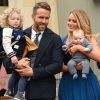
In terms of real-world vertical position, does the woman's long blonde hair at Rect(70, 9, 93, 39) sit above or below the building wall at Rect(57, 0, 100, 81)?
above

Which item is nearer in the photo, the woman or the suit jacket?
the suit jacket

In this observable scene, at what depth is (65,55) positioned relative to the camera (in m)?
5.65

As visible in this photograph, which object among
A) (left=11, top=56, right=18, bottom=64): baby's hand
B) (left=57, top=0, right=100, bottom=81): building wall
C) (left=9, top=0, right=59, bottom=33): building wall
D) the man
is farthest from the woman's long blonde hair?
(left=57, top=0, right=100, bottom=81): building wall

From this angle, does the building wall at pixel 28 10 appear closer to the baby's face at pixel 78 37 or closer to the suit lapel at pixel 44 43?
the baby's face at pixel 78 37

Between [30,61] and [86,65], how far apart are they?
76 cm

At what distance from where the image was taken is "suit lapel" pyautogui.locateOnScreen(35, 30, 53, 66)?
205 inches

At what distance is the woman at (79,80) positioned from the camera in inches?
222

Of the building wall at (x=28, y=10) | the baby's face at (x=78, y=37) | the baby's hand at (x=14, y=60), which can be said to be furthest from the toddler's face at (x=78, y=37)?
the building wall at (x=28, y=10)

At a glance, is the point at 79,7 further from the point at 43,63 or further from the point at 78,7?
the point at 43,63

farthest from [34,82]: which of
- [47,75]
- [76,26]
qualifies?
[76,26]

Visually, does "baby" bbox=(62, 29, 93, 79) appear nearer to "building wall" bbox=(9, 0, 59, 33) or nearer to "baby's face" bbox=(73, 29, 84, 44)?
"baby's face" bbox=(73, 29, 84, 44)

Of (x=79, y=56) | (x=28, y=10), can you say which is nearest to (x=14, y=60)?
(x=79, y=56)

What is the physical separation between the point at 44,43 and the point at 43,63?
9.3 inches

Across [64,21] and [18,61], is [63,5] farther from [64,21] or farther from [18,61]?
[18,61]
